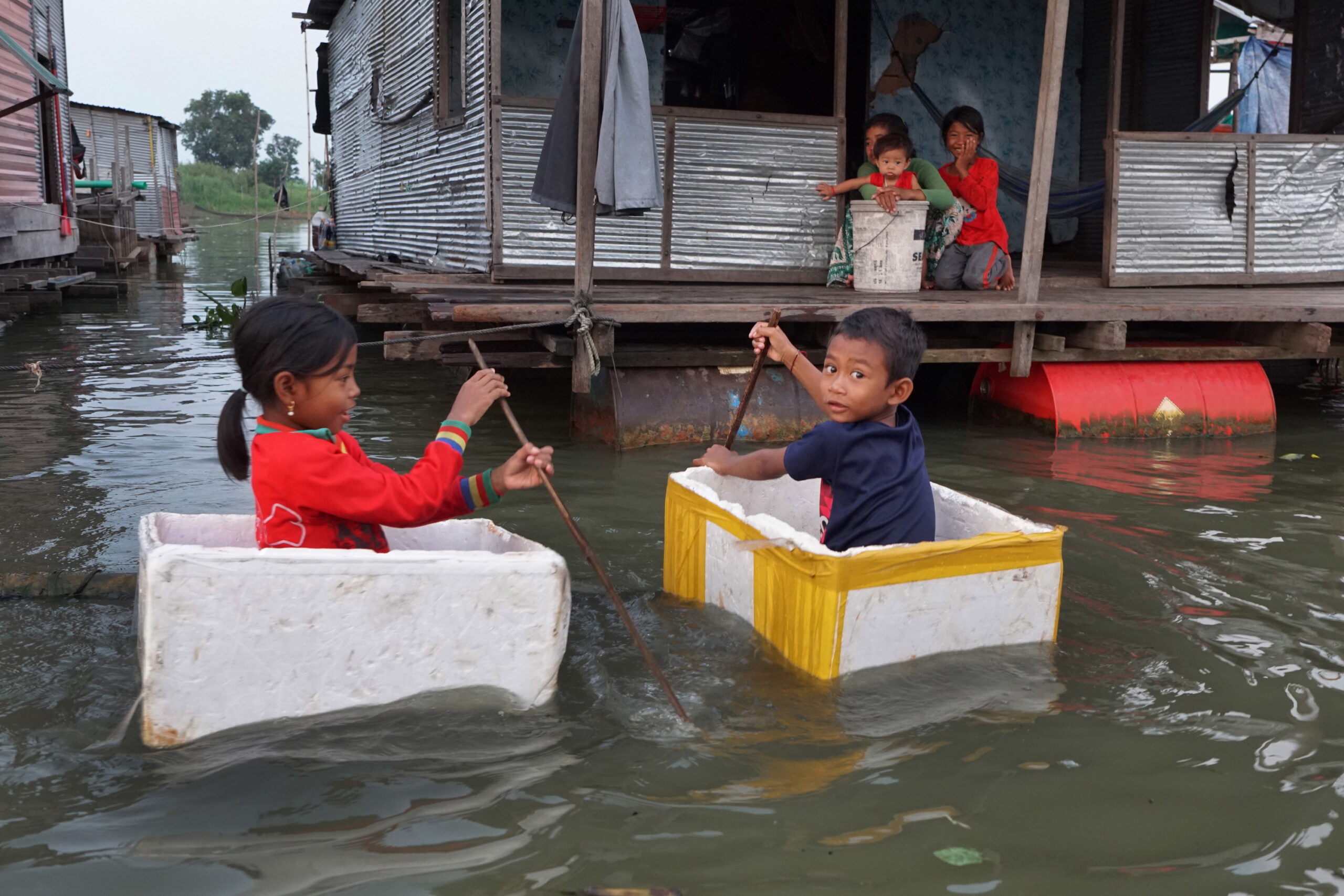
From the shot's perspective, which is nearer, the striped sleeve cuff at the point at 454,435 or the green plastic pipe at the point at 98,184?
the striped sleeve cuff at the point at 454,435

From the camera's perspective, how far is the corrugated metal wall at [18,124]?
531 inches

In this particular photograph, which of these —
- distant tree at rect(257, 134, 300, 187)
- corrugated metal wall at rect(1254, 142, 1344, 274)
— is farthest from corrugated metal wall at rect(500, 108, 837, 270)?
distant tree at rect(257, 134, 300, 187)

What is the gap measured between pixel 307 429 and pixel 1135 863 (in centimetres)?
212

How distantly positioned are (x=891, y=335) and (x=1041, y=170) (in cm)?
369

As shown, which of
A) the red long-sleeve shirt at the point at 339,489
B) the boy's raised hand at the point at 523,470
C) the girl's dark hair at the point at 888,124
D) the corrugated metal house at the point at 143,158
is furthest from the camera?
the corrugated metal house at the point at 143,158

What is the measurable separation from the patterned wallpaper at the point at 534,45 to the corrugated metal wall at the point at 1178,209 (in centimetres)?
361

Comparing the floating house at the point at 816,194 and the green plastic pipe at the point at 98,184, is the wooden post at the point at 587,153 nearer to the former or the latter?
the floating house at the point at 816,194

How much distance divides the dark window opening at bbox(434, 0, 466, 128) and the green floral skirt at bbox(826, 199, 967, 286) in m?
2.97

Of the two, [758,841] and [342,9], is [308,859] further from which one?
[342,9]

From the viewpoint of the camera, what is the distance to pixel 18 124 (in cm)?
1425

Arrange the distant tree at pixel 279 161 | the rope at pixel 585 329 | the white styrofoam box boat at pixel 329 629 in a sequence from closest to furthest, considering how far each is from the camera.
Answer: the white styrofoam box boat at pixel 329 629
the rope at pixel 585 329
the distant tree at pixel 279 161

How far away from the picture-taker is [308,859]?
7.29 ft

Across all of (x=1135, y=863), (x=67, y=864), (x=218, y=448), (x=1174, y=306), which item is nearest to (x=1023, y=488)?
(x=1174, y=306)

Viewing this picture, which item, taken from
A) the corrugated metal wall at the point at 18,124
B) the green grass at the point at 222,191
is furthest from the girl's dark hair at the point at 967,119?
the green grass at the point at 222,191
